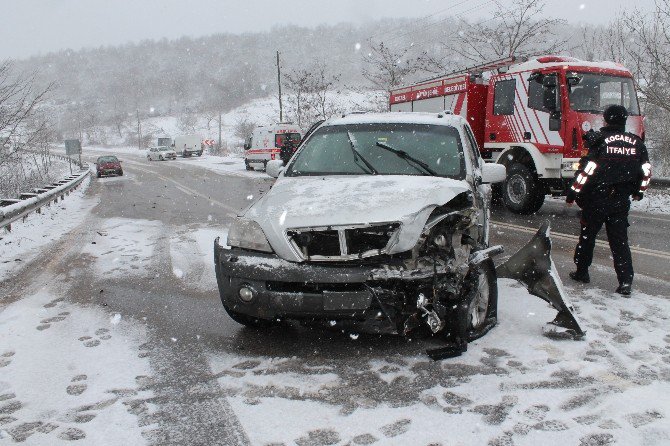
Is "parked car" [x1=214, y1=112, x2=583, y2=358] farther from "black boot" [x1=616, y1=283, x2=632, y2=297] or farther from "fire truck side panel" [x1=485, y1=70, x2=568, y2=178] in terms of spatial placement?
"fire truck side panel" [x1=485, y1=70, x2=568, y2=178]

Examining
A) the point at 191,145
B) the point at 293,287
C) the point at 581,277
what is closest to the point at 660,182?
the point at 581,277

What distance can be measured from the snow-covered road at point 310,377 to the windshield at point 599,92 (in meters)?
5.00

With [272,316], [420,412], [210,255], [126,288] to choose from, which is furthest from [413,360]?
[210,255]

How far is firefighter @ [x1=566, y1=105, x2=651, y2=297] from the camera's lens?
5.11 m

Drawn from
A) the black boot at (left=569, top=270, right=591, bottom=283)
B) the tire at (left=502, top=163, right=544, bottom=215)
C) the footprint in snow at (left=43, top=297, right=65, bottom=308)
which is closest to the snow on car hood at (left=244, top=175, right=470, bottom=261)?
the black boot at (left=569, top=270, right=591, bottom=283)

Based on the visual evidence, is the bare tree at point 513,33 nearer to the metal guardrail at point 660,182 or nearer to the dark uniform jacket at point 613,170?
the metal guardrail at point 660,182

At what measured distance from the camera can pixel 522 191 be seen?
10.8 meters

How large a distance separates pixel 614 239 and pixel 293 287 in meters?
3.50

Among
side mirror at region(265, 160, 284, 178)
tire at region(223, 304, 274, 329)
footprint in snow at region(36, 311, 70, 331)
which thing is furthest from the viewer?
side mirror at region(265, 160, 284, 178)

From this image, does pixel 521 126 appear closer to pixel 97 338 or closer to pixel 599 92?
pixel 599 92

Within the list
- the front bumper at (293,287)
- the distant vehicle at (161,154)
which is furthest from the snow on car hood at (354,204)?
the distant vehicle at (161,154)

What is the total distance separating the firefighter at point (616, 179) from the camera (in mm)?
5109

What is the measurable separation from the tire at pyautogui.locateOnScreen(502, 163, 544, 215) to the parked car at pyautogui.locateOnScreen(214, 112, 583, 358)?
6.58 metres

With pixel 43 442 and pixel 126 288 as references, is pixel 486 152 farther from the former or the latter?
pixel 43 442
